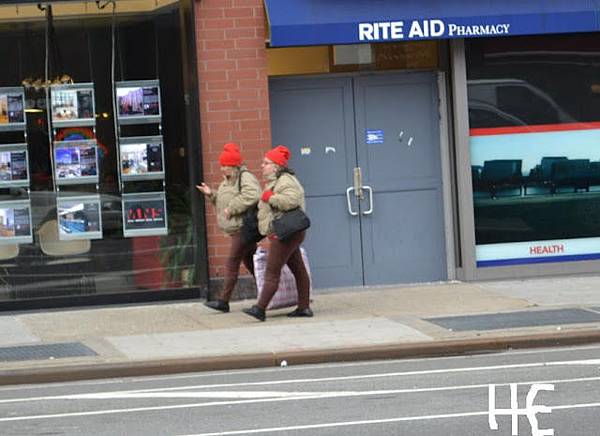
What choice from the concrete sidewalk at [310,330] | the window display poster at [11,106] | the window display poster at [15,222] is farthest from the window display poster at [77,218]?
the window display poster at [11,106]

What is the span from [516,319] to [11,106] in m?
6.08

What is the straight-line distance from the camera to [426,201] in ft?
53.0

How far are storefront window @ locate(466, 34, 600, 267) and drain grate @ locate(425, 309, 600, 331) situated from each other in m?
2.55

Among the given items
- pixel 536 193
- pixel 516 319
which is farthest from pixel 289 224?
pixel 536 193

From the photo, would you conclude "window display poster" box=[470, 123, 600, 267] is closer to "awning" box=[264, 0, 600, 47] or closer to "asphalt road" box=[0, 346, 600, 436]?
"awning" box=[264, 0, 600, 47]

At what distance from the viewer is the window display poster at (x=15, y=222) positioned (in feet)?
49.8

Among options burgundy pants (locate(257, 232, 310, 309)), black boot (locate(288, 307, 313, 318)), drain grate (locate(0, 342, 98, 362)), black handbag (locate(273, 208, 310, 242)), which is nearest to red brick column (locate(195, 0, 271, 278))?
black boot (locate(288, 307, 313, 318))

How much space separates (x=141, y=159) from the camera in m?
15.3

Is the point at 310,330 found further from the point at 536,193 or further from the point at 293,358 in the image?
the point at 536,193

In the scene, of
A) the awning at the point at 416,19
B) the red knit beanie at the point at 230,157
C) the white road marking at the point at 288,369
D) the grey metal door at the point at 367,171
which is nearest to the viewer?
the white road marking at the point at 288,369

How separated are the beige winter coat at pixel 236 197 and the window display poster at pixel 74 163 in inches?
72.7

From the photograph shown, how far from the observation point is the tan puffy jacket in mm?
13312

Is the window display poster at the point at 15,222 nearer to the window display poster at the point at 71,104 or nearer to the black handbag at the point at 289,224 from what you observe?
the window display poster at the point at 71,104

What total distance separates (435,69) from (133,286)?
4400 mm
